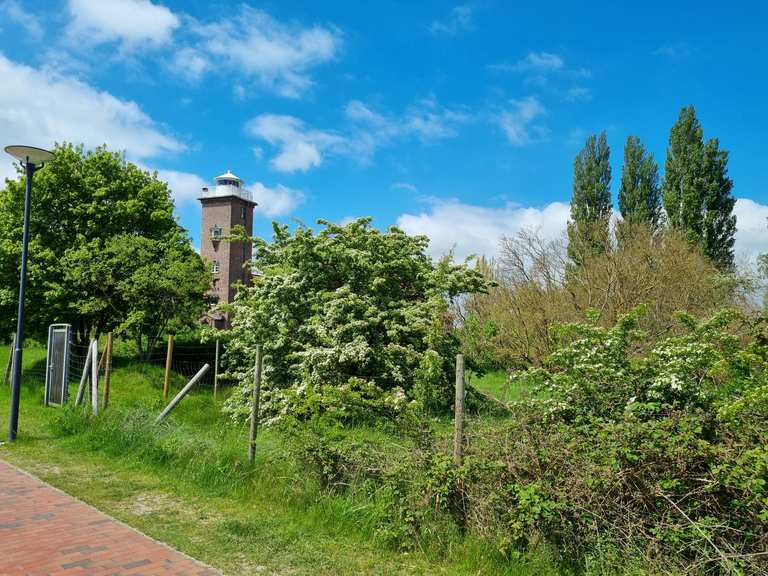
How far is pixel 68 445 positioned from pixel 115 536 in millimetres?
4719

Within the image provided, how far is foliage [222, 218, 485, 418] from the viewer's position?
1207cm

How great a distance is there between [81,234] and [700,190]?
27.6m

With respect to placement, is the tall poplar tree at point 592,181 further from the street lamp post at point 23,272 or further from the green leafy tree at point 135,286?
the street lamp post at point 23,272

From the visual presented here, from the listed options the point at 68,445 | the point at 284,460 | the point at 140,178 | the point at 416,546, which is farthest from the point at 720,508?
the point at 140,178

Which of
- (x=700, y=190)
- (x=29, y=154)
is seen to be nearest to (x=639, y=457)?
(x=29, y=154)

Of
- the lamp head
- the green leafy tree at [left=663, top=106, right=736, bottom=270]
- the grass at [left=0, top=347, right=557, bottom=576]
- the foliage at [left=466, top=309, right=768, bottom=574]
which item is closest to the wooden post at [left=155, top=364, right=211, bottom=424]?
the grass at [left=0, top=347, right=557, bottom=576]

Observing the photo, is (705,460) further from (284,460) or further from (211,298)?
(211,298)

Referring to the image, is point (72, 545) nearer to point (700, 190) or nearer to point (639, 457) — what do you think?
point (639, 457)

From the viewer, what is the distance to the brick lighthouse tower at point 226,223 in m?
55.0

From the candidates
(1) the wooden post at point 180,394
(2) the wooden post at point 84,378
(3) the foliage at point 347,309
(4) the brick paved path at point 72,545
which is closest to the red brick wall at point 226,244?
(3) the foliage at point 347,309

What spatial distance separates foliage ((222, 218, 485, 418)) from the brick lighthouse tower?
41.8 m

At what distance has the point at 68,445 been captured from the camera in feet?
32.1

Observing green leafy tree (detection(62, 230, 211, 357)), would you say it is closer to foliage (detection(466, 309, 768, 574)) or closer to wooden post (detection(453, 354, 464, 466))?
wooden post (detection(453, 354, 464, 466))

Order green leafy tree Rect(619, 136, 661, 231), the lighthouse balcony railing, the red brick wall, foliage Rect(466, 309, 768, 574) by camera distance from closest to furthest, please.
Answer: foliage Rect(466, 309, 768, 574), green leafy tree Rect(619, 136, 661, 231), the red brick wall, the lighthouse balcony railing
